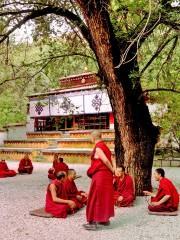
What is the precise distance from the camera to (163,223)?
733 cm

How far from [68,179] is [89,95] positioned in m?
18.0

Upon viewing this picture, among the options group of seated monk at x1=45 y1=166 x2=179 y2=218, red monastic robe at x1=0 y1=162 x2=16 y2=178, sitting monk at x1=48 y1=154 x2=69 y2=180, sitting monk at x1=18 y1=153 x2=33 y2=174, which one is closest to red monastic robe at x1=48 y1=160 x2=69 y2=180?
sitting monk at x1=48 y1=154 x2=69 y2=180

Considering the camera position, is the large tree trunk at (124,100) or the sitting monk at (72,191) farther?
the large tree trunk at (124,100)

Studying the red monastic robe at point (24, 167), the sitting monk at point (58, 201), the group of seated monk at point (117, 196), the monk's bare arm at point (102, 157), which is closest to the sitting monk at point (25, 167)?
the red monastic robe at point (24, 167)

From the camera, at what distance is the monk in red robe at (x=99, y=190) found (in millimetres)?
6973

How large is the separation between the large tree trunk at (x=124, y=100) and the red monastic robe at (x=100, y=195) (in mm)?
2908

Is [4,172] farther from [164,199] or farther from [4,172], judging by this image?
[164,199]

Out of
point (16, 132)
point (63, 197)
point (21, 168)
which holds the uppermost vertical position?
point (16, 132)

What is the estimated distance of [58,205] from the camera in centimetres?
809

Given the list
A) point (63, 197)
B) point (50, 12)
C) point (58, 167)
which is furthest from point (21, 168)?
point (63, 197)

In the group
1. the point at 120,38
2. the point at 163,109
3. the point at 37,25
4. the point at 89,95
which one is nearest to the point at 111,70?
the point at 120,38

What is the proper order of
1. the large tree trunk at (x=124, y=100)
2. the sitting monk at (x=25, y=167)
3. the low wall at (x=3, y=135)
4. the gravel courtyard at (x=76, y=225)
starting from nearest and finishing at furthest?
the gravel courtyard at (x=76, y=225), the large tree trunk at (x=124, y=100), the sitting monk at (x=25, y=167), the low wall at (x=3, y=135)

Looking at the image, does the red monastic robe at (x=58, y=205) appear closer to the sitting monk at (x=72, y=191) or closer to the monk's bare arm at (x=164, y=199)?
the sitting monk at (x=72, y=191)

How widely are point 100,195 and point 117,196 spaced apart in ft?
6.88
